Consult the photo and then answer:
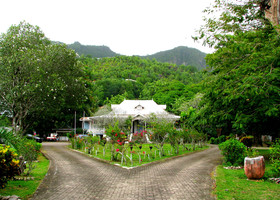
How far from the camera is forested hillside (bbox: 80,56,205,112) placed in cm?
5294

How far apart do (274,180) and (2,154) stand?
9.16 metres

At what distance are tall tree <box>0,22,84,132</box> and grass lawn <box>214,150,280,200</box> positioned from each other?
14.0 meters

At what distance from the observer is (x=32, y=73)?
18.0 m

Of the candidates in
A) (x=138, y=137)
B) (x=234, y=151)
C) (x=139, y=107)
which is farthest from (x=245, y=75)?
(x=139, y=107)

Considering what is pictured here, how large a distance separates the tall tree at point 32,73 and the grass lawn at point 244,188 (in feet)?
45.9

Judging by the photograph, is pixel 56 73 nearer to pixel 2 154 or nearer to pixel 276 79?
pixel 2 154

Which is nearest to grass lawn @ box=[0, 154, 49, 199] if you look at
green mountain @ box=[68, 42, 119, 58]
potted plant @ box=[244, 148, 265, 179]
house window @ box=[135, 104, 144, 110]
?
potted plant @ box=[244, 148, 265, 179]

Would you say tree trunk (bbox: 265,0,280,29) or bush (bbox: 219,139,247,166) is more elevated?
tree trunk (bbox: 265,0,280,29)

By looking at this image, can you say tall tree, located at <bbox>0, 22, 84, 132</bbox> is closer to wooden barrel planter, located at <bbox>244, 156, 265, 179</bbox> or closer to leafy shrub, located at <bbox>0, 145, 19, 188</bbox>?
leafy shrub, located at <bbox>0, 145, 19, 188</bbox>

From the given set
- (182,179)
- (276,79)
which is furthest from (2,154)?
(276,79)

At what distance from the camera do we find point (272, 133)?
15.2 m

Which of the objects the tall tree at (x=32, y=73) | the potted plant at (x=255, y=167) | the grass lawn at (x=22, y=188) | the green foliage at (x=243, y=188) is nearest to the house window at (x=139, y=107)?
the tall tree at (x=32, y=73)

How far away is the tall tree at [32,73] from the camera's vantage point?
17.3m

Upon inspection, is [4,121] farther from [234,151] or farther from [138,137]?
[138,137]
